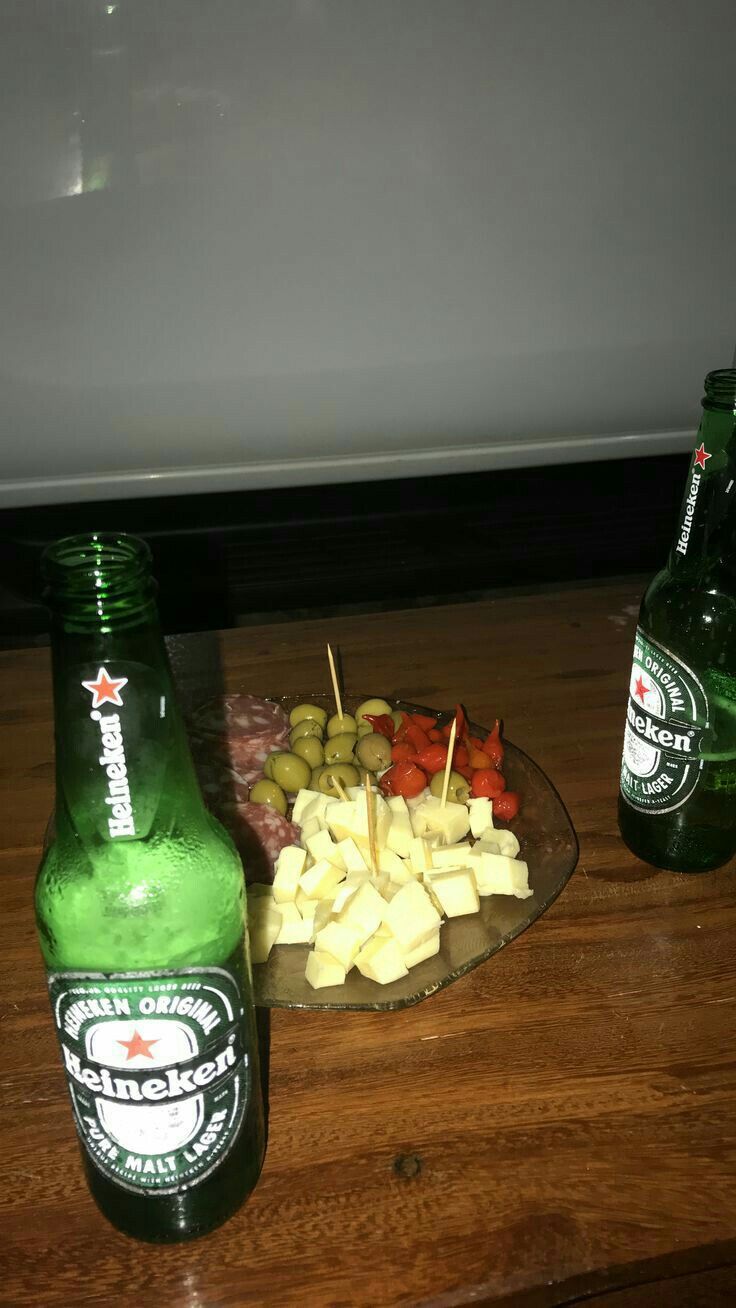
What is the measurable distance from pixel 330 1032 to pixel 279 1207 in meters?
0.14

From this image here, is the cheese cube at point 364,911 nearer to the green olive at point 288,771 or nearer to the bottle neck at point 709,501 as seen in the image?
the green olive at point 288,771

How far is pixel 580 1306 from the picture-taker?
2.18ft

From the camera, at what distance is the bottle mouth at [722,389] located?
2.35ft

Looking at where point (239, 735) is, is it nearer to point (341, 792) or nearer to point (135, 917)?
point (341, 792)

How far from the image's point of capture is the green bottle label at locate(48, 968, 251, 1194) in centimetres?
50

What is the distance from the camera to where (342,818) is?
→ 0.87 metres

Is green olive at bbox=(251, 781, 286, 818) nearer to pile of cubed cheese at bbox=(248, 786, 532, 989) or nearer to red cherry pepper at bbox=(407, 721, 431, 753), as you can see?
pile of cubed cheese at bbox=(248, 786, 532, 989)

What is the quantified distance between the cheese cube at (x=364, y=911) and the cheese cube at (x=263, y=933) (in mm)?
50

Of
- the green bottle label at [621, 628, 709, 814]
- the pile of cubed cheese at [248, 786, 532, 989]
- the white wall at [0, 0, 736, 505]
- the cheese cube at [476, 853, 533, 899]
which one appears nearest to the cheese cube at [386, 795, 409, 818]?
the pile of cubed cheese at [248, 786, 532, 989]

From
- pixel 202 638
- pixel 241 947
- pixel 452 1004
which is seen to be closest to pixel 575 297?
pixel 202 638

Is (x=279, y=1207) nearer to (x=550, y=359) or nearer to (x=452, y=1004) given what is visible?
(x=452, y=1004)

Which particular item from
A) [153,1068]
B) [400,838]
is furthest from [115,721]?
[400,838]

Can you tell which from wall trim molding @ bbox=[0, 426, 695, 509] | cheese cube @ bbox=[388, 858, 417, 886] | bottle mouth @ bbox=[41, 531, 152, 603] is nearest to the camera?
bottle mouth @ bbox=[41, 531, 152, 603]

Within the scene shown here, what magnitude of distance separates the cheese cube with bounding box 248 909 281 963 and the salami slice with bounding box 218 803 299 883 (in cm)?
7
